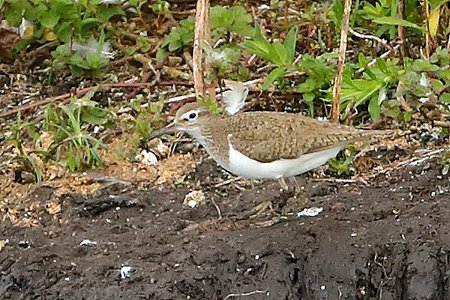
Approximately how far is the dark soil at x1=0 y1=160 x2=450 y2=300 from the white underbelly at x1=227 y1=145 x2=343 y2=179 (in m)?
0.21

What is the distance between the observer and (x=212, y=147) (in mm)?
5660

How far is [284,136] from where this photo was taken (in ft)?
18.0

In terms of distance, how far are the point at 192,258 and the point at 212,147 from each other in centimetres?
84

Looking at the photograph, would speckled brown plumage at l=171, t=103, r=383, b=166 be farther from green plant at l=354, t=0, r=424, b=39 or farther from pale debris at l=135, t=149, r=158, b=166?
green plant at l=354, t=0, r=424, b=39

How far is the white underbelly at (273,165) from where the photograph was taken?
5.41 meters

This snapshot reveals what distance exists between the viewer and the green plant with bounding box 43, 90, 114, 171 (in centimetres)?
616

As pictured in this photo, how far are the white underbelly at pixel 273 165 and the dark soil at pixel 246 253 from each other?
8.5 inches

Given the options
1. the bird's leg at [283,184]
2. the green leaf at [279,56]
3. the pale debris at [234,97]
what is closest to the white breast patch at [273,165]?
the bird's leg at [283,184]

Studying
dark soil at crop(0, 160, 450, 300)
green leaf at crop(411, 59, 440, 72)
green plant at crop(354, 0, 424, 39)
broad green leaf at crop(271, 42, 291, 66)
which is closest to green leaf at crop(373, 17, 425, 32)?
green plant at crop(354, 0, 424, 39)

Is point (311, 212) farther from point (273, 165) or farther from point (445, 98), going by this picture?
point (445, 98)

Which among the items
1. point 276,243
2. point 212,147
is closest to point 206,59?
point 212,147

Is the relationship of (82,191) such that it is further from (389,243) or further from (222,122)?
(389,243)

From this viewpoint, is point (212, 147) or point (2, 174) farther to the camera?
point (2, 174)

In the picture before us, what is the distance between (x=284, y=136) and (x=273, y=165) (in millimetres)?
158
